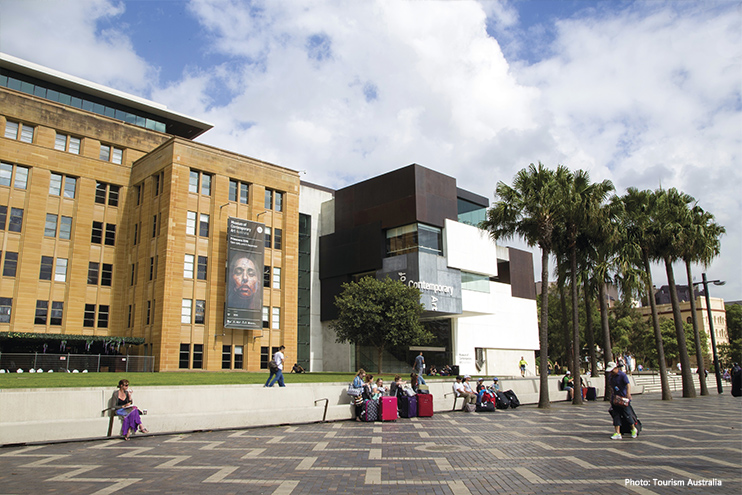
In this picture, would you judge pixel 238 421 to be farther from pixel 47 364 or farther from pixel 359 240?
pixel 359 240

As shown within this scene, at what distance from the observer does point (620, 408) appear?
44.7 ft

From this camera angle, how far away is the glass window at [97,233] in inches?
1720

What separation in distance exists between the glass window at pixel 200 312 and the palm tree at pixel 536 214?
942 inches

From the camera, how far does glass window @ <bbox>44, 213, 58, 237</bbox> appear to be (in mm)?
41438

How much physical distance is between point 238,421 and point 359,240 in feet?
106

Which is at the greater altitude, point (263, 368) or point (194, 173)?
point (194, 173)

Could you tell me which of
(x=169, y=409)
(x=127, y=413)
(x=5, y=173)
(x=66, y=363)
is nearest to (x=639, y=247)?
(x=169, y=409)

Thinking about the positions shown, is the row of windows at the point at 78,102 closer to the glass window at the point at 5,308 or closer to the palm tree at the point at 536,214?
the glass window at the point at 5,308

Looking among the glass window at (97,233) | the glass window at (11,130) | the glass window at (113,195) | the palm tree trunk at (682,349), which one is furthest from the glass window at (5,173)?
the palm tree trunk at (682,349)

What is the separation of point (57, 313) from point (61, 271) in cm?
319

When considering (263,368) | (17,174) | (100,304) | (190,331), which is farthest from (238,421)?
(17,174)

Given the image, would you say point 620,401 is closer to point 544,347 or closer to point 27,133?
point 544,347

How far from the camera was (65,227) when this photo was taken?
42344 millimetres

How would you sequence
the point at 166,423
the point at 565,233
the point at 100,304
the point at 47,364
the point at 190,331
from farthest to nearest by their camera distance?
the point at 100,304 < the point at 190,331 < the point at 47,364 < the point at 565,233 < the point at 166,423
